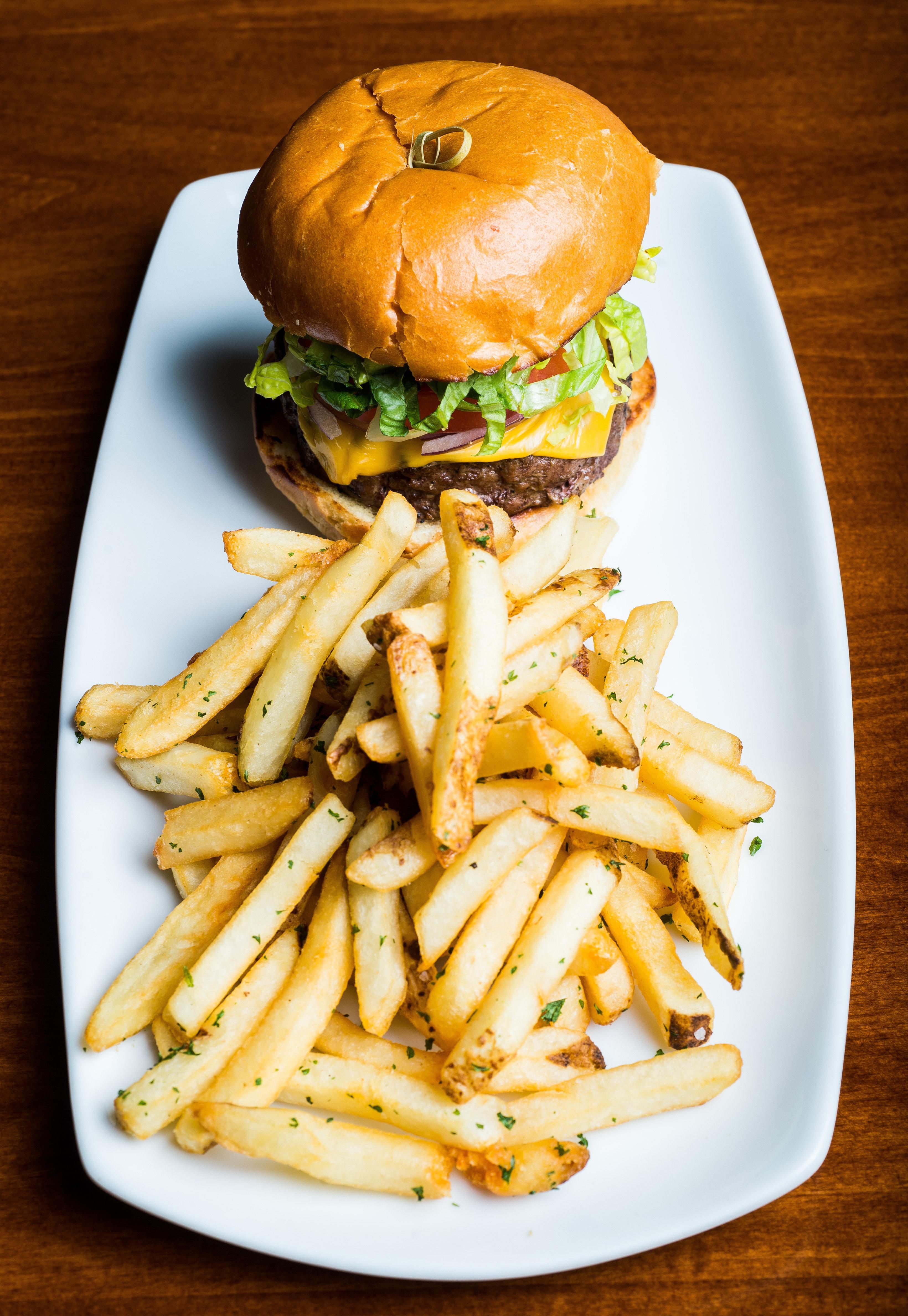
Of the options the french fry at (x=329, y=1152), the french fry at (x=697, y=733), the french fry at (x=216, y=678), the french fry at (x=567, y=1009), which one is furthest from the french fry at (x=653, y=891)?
the french fry at (x=216, y=678)

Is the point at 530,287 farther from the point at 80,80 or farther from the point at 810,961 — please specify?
the point at 80,80

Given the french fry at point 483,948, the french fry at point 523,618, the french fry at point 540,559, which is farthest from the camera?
the french fry at point 540,559

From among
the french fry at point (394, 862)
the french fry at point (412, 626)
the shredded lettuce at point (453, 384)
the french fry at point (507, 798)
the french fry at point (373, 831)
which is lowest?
the french fry at point (373, 831)

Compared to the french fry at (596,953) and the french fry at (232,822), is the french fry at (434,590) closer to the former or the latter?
the french fry at (232,822)

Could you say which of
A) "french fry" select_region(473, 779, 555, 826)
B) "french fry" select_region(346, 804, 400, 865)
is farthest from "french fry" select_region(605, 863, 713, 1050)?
"french fry" select_region(346, 804, 400, 865)

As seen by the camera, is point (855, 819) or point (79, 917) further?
point (855, 819)

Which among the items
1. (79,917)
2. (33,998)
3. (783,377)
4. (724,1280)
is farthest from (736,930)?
(783,377)
